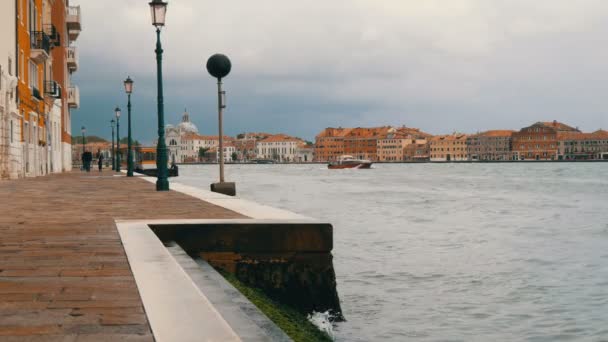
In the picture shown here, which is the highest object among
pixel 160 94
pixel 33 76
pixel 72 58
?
pixel 72 58

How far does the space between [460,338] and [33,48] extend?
120 feet

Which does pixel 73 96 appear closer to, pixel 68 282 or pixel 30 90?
pixel 30 90

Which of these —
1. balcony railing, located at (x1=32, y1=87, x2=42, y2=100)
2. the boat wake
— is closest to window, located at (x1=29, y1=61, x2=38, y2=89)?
balcony railing, located at (x1=32, y1=87, x2=42, y2=100)

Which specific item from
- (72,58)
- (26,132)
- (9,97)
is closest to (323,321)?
(9,97)

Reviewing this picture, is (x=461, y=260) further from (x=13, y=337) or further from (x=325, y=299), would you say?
(x=13, y=337)

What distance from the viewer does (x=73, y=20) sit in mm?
66188

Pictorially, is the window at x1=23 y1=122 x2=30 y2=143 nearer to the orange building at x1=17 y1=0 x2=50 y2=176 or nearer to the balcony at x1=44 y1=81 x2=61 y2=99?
the orange building at x1=17 y1=0 x2=50 y2=176

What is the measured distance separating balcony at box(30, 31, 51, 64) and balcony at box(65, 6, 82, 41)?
22.0m

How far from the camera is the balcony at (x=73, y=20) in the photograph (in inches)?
2591

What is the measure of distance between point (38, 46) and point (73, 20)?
79.3ft

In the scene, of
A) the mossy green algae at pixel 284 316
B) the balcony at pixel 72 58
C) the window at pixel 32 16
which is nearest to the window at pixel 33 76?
the window at pixel 32 16

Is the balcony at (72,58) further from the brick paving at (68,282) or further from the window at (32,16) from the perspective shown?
the brick paving at (68,282)

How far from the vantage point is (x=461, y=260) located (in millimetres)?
20234

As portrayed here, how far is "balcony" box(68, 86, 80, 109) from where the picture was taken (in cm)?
6872
